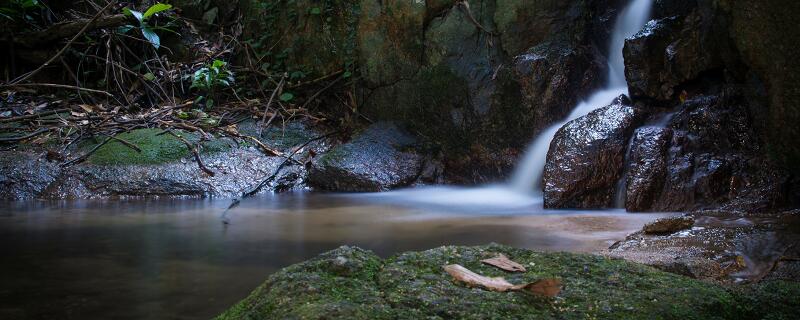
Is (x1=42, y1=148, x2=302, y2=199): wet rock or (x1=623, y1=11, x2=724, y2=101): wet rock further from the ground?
(x1=623, y1=11, x2=724, y2=101): wet rock

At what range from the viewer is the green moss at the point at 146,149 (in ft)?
21.6

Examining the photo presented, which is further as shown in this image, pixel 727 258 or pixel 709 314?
pixel 727 258

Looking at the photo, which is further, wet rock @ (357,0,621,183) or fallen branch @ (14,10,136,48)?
fallen branch @ (14,10,136,48)

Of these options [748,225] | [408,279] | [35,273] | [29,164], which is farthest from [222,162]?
[408,279]

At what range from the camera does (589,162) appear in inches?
219

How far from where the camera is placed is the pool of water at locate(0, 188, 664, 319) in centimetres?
268

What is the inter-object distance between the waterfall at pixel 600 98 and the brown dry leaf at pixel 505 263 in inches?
180

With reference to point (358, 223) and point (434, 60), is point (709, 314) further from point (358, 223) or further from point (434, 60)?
point (434, 60)

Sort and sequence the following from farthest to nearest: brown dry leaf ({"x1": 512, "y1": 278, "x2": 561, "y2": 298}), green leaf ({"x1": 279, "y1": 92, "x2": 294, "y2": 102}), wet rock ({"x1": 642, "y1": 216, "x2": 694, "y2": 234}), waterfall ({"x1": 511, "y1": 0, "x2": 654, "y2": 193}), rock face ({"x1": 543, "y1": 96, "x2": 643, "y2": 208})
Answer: green leaf ({"x1": 279, "y1": 92, "x2": 294, "y2": 102}) < waterfall ({"x1": 511, "y1": 0, "x2": 654, "y2": 193}) < rock face ({"x1": 543, "y1": 96, "x2": 643, "y2": 208}) < wet rock ({"x1": 642, "y1": 216, "x2": 694, "y2": 234}) < brown dry leaf ({"x1": 512, "y1": 278, "x2": 561, "y2": 298})

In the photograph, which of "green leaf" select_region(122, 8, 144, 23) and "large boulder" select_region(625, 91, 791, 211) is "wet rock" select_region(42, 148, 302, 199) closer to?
"green leaf" select_region(122, 8, 144, 23)

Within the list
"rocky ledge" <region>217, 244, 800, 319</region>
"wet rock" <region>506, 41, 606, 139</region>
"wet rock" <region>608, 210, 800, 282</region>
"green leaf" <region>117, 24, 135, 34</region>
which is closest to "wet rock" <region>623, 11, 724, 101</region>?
"wet rock" <region>506, 41, 606, 139</region>

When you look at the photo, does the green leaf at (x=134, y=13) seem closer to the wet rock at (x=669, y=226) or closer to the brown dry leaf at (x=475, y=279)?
the wet rock at (x=669, y=226)

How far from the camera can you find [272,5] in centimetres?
909

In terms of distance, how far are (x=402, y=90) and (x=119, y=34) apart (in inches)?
163
